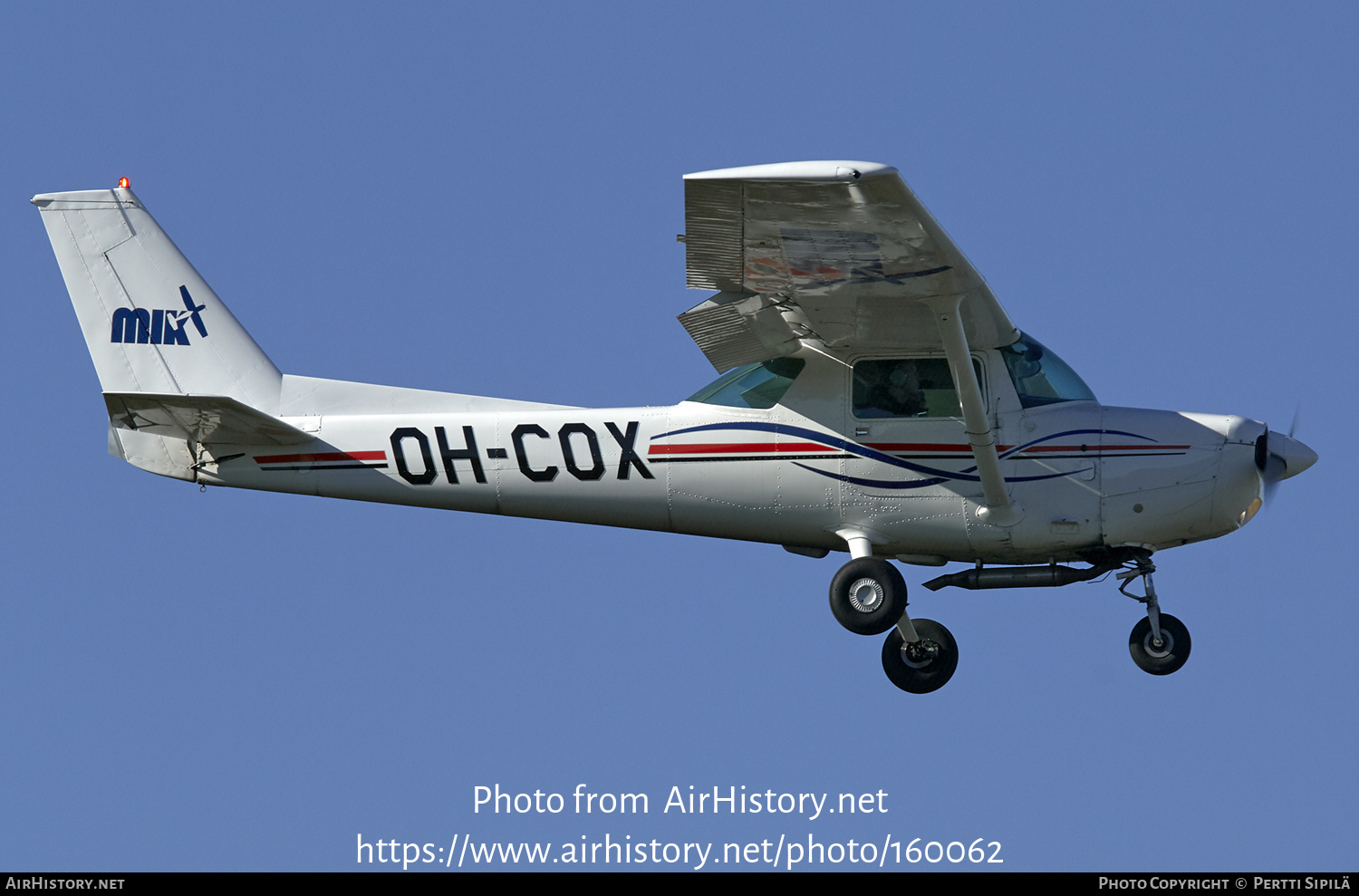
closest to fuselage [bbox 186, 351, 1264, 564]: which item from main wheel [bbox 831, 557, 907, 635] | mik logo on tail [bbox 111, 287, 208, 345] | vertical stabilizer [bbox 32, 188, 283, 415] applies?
main wheel [bbox 831, 557, 907, 635]

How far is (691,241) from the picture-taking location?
1155 centimetres

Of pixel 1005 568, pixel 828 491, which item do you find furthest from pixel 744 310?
pixel 1005 568

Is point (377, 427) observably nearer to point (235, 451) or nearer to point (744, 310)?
point (235, 451)

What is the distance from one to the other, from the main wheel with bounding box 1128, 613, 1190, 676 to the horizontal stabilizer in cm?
670

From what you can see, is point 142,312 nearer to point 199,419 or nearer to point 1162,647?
point 199,419

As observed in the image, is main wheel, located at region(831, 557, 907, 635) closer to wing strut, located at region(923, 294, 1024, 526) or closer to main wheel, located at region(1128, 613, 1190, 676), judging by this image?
wing strut, located at region(923, 294, 1024, 526)

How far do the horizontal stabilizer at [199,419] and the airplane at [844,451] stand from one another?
2 centimetres

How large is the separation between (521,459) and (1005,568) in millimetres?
3875

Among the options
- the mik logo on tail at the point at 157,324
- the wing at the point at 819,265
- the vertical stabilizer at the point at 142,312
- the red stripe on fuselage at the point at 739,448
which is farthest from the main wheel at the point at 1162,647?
the mik logo on tail at the point at 157,324

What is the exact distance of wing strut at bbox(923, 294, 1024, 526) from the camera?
39.8ft

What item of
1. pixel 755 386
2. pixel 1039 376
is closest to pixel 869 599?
pixel 755 386

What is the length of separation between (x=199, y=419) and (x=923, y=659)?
19.9 feet

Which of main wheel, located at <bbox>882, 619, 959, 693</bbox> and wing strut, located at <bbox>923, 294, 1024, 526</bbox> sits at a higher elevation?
wing strut, located at <bbox>923, 294, 1024, 526</bbox>

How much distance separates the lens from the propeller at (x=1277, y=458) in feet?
42.1
